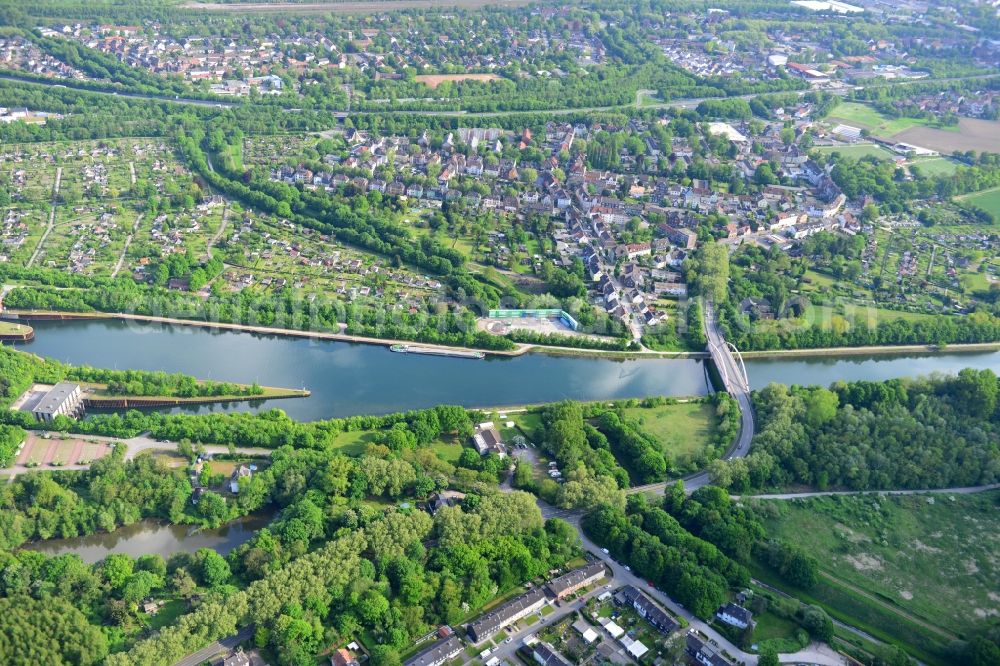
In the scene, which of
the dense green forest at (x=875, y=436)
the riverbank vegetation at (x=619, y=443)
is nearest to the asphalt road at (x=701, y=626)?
the riverbank vegetation at (x=619, y=443)

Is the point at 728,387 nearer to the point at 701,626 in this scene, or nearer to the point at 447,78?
the point at 701,626

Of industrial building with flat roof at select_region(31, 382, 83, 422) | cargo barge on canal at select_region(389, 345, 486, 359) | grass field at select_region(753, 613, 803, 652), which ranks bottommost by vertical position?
grass field at select_region(753, 613, 803, 652)

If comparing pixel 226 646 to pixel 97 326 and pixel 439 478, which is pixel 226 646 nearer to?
pixel 439 478

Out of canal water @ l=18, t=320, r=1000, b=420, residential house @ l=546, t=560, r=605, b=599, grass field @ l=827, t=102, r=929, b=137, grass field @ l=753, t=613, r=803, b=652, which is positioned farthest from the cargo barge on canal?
grass field @ l=827, t=102, r=929, b=137

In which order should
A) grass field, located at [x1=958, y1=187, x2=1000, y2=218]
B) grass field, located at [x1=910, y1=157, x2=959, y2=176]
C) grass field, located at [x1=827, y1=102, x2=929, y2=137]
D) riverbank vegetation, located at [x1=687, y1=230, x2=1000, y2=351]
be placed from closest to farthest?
riverbank vegetation, located at [x1=687, y1=230, x2=1000, y2=351] → grass field, located at [x1=958, y1=187, x2=1000, y2=218] → grass field, located at [x1=910, y1=157, x2=959, y2=176] → grass field, located at [x1=827, y1=102, x2=929, y2=137]

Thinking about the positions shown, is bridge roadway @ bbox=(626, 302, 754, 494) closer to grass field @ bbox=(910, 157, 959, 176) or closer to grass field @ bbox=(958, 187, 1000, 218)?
grass field @ bbox=(958, 187, 1000, 218)

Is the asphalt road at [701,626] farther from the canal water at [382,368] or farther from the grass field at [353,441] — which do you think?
the canal water at [382,368]
